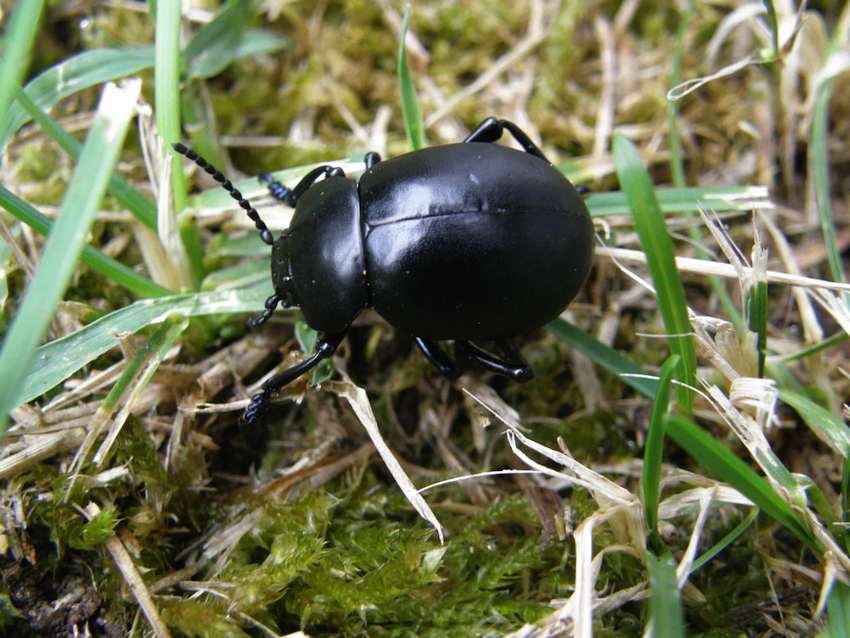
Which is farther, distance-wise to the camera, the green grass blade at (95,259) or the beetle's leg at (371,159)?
the beetle's leg at (371,159)

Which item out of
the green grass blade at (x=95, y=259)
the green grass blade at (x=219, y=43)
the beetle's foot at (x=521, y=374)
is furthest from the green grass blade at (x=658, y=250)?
the green grass blade at (x=219, y=43)

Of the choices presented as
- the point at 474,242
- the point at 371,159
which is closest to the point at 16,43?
the point at 371,159

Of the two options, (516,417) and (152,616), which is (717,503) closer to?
(516,417)

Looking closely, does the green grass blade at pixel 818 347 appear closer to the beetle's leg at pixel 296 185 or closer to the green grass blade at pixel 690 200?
the green grass blade at pixel 690 200

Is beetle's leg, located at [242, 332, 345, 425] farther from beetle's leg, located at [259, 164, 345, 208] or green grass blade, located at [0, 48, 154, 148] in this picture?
green grass blade, located at [0, 48, 154, 148]

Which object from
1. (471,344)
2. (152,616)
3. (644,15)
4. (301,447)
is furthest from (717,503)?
(644,15)

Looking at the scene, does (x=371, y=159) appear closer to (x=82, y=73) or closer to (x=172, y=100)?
(x=172, y=100)

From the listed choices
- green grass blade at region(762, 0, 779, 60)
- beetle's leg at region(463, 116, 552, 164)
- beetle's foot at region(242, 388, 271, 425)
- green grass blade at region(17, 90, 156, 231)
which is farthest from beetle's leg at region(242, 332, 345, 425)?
green grass blade at region(762, 0, 779, 60)
